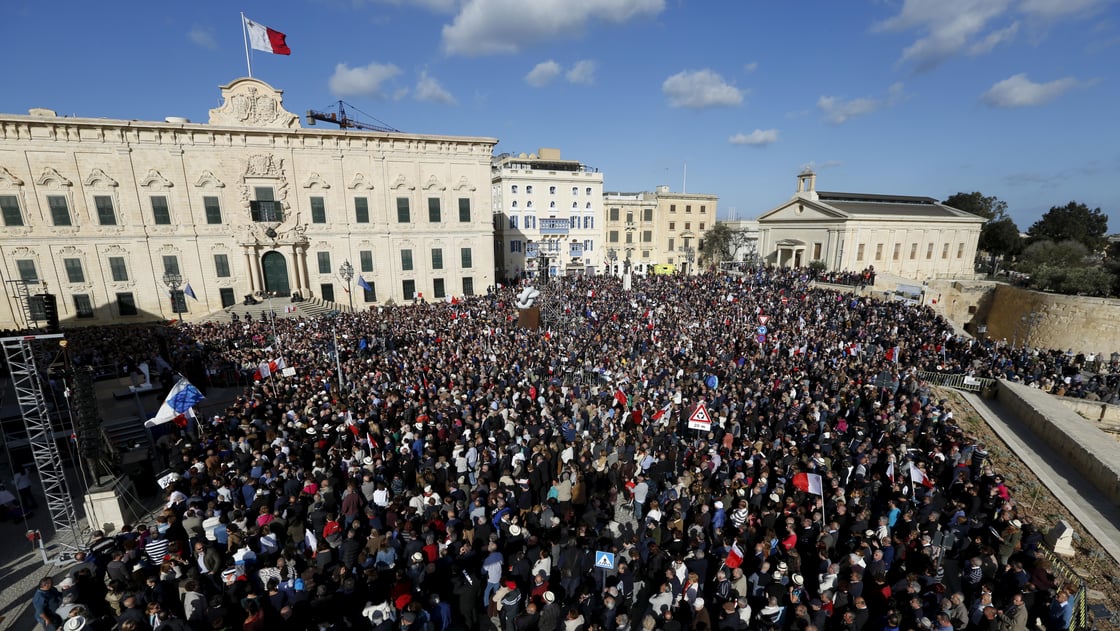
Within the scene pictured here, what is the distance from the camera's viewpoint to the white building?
45.6 meters

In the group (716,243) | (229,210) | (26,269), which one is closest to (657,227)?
(716,243)

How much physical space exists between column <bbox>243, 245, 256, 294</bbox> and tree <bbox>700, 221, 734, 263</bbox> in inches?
1817

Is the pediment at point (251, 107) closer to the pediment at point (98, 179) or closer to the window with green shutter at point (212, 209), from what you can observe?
the window with green shutter at point (212, 209)

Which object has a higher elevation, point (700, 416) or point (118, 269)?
point (118, 269)

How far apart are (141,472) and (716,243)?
5452cm

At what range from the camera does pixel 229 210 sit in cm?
3055

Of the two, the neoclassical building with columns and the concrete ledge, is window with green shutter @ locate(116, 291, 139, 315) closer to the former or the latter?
the neoclassical building with columns

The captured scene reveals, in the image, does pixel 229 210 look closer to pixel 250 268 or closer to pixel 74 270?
pixel 250 268

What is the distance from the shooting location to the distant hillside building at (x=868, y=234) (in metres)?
43.2

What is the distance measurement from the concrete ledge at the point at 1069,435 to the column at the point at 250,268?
131 ft

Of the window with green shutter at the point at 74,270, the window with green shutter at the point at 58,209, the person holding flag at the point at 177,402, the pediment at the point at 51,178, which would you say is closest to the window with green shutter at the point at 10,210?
the window with green shutter at the point at 58,209

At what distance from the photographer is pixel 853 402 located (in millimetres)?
14320

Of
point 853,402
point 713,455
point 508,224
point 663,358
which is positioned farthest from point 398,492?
point 508,224

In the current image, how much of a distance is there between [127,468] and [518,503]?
9582 millimetres
